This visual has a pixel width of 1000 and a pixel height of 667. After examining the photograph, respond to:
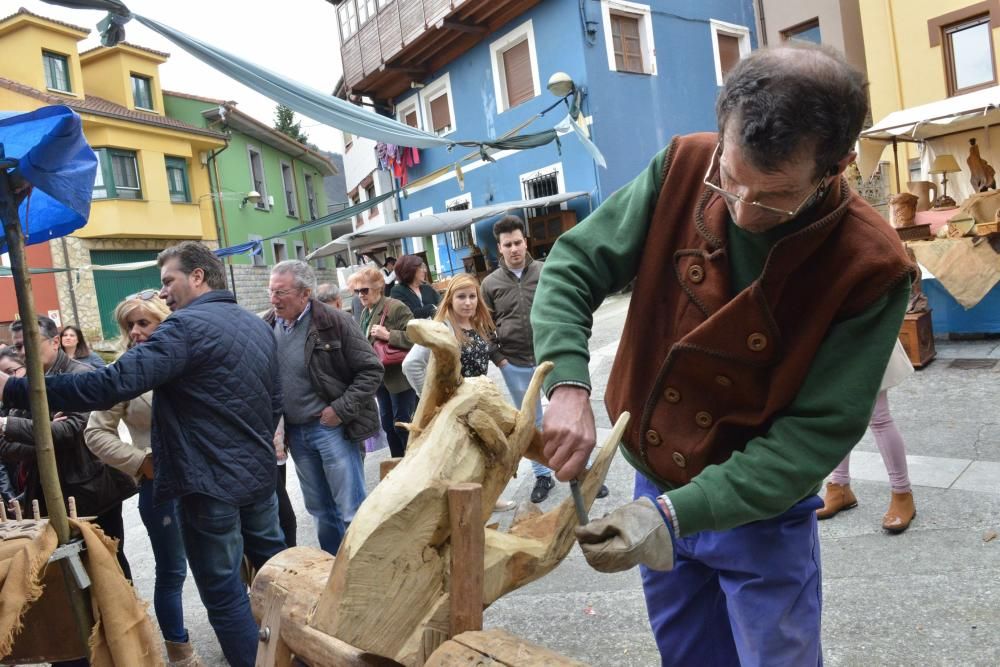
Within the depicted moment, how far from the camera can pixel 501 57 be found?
15992mm

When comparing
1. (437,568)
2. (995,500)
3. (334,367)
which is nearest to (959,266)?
(995,500)

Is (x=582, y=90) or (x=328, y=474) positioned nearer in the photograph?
(x=328, y=474)

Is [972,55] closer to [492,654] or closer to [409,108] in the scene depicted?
[409,108]

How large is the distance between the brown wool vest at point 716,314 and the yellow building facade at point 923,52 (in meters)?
11.4

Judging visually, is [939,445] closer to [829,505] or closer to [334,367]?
[829,505]

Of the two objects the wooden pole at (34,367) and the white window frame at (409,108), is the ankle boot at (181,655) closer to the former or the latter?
the wooden pole at (34,367)

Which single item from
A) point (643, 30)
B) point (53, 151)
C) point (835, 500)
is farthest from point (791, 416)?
point (643, 30)

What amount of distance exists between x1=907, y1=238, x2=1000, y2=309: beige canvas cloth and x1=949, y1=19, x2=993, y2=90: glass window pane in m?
6.85

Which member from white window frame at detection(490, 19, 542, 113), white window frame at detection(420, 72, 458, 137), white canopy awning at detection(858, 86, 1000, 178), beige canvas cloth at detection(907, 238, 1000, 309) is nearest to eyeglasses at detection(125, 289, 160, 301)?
beige canvas cloth at detection(907, 238, 1000, 309)

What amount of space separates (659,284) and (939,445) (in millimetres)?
3771

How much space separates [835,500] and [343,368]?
262 centimetres

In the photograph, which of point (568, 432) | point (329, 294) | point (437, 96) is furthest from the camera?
point (437, 96)

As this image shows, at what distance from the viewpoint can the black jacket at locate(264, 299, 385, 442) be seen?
3689 mm

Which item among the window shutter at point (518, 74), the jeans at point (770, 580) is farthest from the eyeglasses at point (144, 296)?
the window shutter at point (518, 74)
